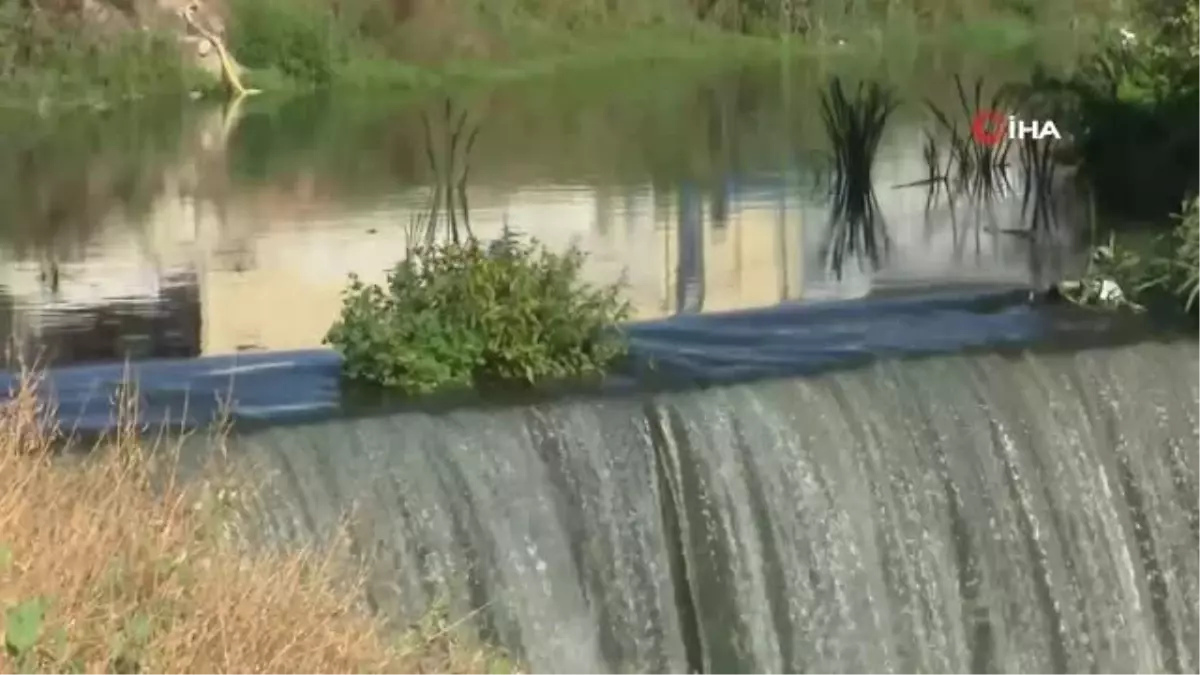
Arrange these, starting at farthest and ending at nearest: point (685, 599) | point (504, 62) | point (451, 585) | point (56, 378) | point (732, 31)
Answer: point (732, 31)
point (504, 62)
point (56, 378)
point (685, 599)
point (451, 585)

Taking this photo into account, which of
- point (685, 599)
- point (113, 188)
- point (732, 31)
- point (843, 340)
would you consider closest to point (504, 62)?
point (732, 31)

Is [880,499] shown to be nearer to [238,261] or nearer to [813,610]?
[813,610]

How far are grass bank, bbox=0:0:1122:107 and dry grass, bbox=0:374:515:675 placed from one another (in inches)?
705

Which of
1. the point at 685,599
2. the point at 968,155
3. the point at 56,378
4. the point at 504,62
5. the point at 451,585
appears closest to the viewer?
the point at 451,585

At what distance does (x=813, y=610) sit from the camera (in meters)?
7.40

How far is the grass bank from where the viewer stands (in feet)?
78.4

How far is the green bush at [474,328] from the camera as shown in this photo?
7.73m

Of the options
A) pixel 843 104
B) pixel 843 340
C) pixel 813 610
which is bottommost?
pixel 813 610

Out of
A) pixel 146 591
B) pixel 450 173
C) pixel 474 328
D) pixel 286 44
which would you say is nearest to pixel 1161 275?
pixel 474 328

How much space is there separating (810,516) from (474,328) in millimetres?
1477

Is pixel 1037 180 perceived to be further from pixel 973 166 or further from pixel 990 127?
pixel 990 127

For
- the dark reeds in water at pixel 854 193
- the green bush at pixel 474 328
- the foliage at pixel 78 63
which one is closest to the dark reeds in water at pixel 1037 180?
the dark reeds in water at pixel 854 193

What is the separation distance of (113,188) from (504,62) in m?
13.4

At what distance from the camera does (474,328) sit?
782 cm
